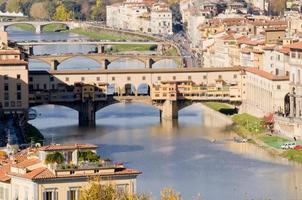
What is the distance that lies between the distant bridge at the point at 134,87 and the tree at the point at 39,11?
187 ft

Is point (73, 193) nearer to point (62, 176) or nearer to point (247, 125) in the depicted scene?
point (62, 176)

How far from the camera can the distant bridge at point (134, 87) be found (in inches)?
1623

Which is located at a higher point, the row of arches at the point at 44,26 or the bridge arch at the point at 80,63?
the bridge arch at the point at 80,63

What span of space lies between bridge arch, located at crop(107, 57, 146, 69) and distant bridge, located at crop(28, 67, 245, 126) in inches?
513

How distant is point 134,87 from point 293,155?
→ 44.0 ft

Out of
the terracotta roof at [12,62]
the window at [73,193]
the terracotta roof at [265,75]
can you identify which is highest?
the window at [73,193]

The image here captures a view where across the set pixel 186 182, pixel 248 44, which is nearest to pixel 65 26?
pixel 248 44

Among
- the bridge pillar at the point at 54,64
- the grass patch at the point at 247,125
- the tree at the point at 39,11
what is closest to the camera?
the grass patch at the point at 247,125

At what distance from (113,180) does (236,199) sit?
8487 millimetres

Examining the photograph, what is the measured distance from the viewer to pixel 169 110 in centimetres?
4084

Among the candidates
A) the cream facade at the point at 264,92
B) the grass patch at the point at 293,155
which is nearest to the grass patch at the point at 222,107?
the cream facade at the point at 264,92

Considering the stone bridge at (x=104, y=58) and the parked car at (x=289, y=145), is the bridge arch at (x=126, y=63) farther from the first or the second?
the parked car at (x=289, y=145)

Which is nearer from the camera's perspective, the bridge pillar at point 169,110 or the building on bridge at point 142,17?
the bridge pillar at point 169,110

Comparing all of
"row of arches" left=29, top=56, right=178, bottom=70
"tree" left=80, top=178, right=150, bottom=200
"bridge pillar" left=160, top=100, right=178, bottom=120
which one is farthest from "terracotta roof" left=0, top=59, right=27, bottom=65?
"tree" left=80, top=178, right=150, bottom=200
